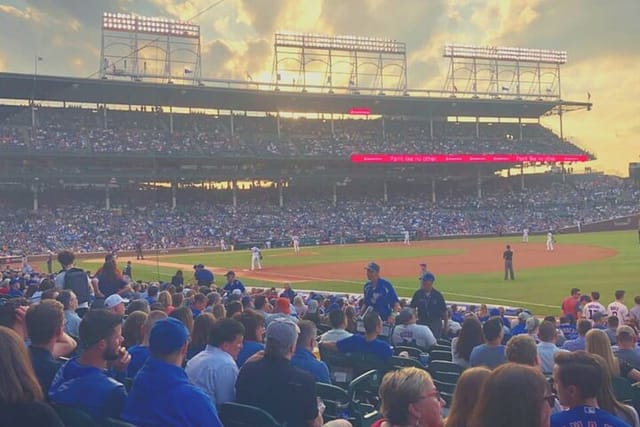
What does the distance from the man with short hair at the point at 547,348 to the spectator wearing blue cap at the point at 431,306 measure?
4225 millimetres

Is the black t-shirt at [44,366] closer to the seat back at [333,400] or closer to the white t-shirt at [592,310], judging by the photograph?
the seat back at [333,400]

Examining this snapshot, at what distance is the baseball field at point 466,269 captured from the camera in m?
23.6

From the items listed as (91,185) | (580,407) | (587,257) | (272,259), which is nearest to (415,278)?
(587,257)

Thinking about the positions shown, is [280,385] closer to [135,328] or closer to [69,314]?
[135,328]

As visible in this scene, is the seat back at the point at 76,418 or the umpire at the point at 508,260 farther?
the umpire at the point at 508,260

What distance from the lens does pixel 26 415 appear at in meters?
3.25

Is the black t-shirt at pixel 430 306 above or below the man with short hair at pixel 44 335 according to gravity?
below

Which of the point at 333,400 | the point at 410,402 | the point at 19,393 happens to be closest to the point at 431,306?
the point at 333,400

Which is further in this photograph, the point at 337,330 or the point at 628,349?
the point at 337,330

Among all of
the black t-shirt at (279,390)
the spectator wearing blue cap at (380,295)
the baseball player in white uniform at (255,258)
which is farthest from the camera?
the baseball player in white uniform at (255,258)

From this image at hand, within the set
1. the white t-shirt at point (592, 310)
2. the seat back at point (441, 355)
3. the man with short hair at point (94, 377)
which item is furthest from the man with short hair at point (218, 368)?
the white t-shirt at point (592, 310)

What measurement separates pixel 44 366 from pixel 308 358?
2401 mm

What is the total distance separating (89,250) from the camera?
53.1 m

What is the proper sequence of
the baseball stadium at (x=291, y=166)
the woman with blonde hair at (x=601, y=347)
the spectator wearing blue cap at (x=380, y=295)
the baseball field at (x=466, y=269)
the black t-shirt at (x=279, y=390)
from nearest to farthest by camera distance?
the black t-shirt at (x=279, y=390)
the woman with blonde hair at (x=601, y=347)
the spectator wearing blue cap at (x=380, y=295)
the baseball field at (x=466, y=269)
the baseball stadium at (x=291, y=166)
